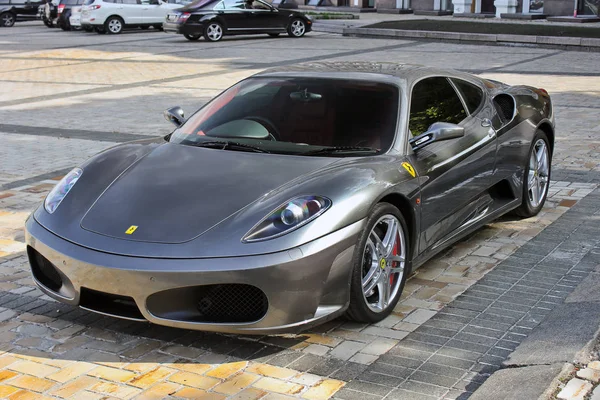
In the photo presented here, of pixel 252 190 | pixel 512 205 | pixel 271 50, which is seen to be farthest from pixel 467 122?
pixel 271 50

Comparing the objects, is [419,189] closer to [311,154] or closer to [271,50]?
[311,154]

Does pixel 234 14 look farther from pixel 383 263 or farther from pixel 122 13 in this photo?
pixel 383 263

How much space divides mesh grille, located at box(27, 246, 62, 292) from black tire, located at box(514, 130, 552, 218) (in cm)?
359

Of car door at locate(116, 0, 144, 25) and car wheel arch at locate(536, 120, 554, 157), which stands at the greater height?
car door at locate(116, 0, 144, 25)

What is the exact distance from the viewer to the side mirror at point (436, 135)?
5.27m

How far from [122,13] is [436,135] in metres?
26.0

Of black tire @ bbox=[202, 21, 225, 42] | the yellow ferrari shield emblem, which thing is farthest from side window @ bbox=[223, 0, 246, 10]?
the yellow ferrari shield emblem

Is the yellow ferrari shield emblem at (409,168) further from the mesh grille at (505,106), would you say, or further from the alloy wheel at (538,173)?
the alloy wheel at (538,173)

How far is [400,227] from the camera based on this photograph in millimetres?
4984

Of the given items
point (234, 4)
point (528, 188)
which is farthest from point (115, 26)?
point (528, 188)

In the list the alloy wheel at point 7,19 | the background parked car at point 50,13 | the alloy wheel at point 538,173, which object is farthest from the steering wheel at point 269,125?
the alloy wheel at point 7,19

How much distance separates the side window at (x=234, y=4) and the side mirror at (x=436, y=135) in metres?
22.0

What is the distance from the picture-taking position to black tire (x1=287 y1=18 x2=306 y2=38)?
89.2 ft

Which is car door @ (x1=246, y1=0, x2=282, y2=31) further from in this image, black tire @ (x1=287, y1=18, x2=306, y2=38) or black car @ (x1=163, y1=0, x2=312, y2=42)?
black tire @ (x1=287, y1=18, x2=306, y2=38)
